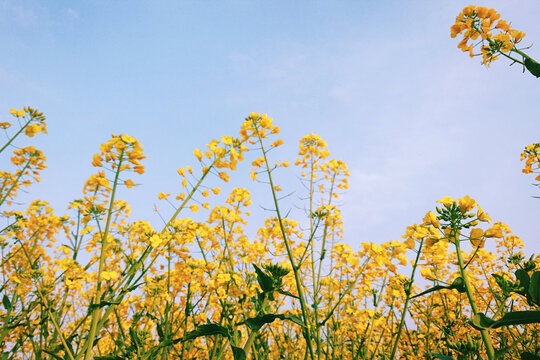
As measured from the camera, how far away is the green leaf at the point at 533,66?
1660 mm

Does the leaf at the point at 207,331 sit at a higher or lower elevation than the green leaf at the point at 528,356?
lower

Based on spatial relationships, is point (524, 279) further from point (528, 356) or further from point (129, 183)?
point (129, 183)

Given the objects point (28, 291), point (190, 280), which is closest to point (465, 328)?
point (190, 280)

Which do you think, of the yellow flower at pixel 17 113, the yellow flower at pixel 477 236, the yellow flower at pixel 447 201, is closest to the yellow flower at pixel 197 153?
the yellow flower at pixel 447 201

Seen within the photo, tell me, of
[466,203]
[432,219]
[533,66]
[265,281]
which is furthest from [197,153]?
[533,66]

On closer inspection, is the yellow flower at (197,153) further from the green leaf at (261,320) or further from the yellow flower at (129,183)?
the green leaf at (261,320)

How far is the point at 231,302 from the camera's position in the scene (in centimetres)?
250

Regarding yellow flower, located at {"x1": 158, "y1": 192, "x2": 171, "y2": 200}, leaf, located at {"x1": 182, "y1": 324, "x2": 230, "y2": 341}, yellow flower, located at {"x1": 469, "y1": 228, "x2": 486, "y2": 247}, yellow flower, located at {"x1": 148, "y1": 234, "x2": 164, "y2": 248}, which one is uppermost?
yellow flower, located at {"x1": 158, "y1": 192, "x2": 171, "y2": 200}

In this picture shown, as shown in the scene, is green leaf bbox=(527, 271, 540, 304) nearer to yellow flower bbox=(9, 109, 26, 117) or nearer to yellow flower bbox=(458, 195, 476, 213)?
yellow flower bbox=(458, 195, 476, 213)

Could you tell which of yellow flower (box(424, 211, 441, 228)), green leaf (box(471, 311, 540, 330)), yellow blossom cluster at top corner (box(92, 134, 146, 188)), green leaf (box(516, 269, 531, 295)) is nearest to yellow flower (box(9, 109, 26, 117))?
yellow blossom cluster at top corner (box(92, 134, 146, 188))

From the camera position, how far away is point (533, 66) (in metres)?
1.67

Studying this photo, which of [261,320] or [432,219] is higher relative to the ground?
[432,219]

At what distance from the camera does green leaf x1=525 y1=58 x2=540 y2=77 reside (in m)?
1.66

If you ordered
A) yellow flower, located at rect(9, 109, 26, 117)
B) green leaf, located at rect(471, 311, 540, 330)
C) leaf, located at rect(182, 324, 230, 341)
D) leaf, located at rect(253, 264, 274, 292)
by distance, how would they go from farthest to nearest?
yellow flower, located at rect(9, 109, 26, 117) → leaf, located at rect(253, 264, 274, 292) → leaf, located at rect(182, 324, 230, 341) → green leaf, located at rect(471, 311, 540, 330)
